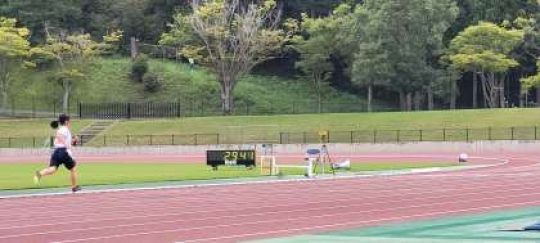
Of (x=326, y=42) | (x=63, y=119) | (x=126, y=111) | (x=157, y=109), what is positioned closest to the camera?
(x=63, y=119)

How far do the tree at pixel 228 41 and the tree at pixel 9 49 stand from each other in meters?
13.6

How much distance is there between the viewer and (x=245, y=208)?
18.6m

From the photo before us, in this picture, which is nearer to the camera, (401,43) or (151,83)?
(401,43)

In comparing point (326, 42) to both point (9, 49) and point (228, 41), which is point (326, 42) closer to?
point (228, 41)

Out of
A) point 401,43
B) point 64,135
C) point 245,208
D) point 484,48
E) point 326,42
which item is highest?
point 326,42

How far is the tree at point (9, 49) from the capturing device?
253ft

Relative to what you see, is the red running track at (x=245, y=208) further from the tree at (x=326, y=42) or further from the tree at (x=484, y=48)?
the tree at (x=326, y=42)

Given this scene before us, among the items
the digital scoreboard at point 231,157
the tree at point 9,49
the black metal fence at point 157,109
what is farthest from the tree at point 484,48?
the digital scoreboard at point 231,157

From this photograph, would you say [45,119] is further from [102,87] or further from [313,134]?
[313,134]

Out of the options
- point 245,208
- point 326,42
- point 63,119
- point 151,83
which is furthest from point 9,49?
point 245,208

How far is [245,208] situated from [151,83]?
64.1m

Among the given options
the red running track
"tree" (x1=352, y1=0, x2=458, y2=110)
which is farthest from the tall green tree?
the red running track

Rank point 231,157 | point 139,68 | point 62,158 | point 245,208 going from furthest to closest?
point 139,68 → point 231,157 → point 62,158 → point 245,208

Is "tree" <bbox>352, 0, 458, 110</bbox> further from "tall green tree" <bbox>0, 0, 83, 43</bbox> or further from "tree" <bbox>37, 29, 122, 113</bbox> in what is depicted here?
"tall green tree" <bbox>0, 0, 83, 43</bbox>
